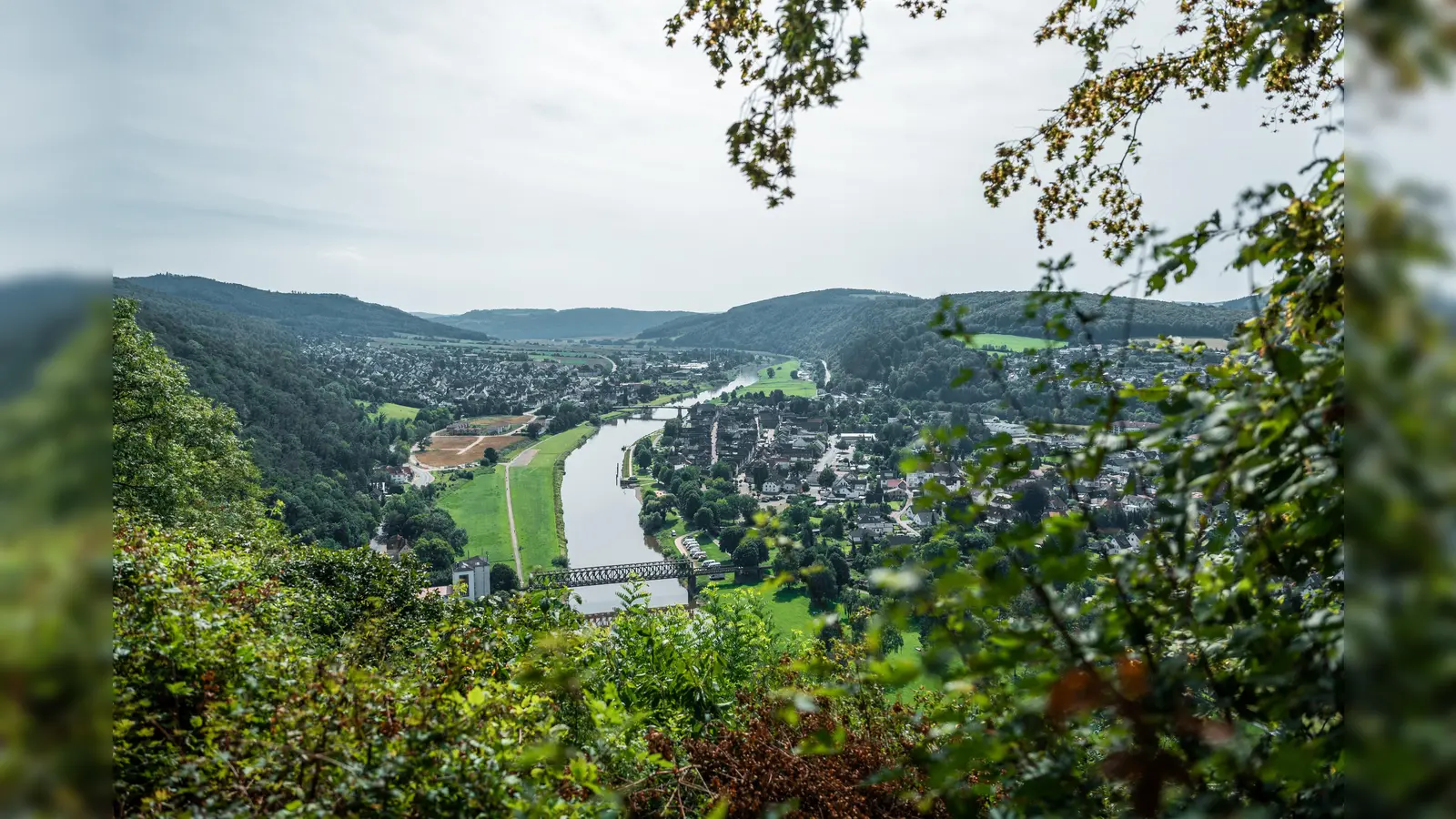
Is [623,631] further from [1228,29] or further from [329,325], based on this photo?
[329,325]

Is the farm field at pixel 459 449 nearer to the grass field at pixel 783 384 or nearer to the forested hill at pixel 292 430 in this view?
the forested hill at pixel 292 430

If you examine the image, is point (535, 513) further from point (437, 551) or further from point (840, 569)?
point (840, 569)

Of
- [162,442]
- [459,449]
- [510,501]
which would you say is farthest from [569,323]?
[162,442]

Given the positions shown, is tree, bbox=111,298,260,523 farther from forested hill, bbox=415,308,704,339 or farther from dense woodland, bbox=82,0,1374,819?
forested hill, bbox=415,308,704,339

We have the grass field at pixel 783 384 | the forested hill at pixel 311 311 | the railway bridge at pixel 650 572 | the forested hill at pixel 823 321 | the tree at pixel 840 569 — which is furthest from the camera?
the forested hill at pixel 311 311

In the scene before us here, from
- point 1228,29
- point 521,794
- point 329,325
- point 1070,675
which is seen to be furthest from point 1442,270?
point 329,325

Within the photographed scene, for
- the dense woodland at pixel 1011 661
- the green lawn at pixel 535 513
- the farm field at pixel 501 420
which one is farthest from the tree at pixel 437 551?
the farm field at pixel 501 420
